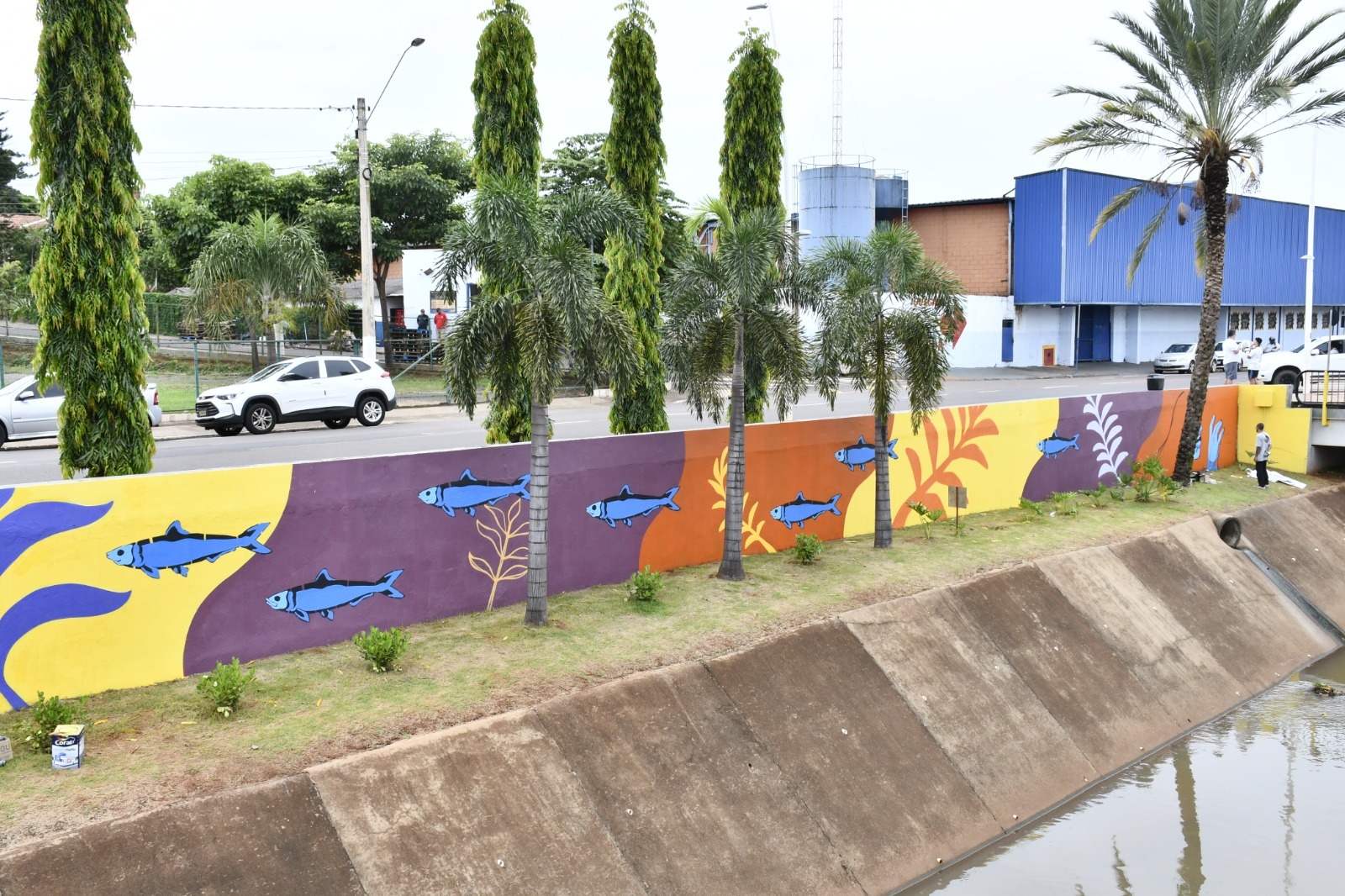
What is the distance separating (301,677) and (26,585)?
2.37 meters

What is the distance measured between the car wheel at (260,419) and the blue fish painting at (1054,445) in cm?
1683

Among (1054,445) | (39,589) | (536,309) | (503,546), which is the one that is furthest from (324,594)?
(1054,445)

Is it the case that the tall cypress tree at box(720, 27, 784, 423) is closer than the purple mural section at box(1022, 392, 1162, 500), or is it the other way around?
the tall cypress tree at box(720, 27, 784, 423)

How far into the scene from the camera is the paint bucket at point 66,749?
788 cm

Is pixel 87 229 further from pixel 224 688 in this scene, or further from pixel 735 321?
pixel 735 321

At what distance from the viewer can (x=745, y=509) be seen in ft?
49.9

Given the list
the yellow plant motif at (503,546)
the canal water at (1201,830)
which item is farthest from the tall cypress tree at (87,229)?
the canal water at (1201,830)

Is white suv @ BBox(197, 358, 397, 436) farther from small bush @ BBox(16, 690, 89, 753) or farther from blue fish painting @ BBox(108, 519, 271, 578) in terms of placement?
small bush @ BBox(16, 690, 89, 753)

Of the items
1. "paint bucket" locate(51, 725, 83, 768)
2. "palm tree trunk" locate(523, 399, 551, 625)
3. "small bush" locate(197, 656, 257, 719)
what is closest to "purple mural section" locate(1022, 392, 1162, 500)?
"palm tree trunk" locate(523, 399, 551, 625)

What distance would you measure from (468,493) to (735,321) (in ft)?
13.4

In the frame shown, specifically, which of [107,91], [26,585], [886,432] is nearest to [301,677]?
[26,585]

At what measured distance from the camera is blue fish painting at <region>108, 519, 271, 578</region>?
30.6ft

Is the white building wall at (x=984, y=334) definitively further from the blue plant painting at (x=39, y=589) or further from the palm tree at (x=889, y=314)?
the blue plant painting at (x=39, y=589)

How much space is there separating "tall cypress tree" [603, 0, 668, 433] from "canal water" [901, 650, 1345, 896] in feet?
26.5
